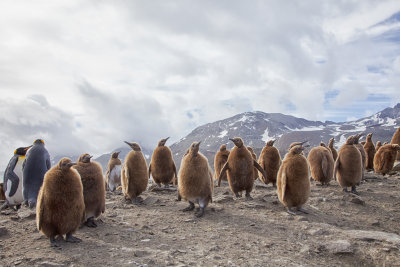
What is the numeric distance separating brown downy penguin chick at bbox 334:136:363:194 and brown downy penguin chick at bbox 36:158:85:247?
8621 millimetres

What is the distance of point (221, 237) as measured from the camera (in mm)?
6070

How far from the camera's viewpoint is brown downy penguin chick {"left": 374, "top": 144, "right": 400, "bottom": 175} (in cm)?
1530

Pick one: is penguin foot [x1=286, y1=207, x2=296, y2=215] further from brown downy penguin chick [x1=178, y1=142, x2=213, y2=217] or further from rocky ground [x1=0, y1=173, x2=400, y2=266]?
brown downy penguin chick [x1=178, y1=142, x2=213, y2=217]

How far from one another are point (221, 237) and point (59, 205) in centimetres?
304

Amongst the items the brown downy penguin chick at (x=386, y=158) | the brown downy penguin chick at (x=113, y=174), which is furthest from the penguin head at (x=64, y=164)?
the brown downy penguin chick at (x=386, y=158)

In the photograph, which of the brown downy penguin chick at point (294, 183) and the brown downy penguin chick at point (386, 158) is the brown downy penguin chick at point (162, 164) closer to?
the brown downy penguin chick at point (294, 183)

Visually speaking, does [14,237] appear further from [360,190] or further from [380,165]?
[380,165]

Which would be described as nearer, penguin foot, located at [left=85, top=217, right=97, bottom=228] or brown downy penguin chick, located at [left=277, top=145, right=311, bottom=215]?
penguin foot, located at [left=85, top=217, right=97, bottom=228]

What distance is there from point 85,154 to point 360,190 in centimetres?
945

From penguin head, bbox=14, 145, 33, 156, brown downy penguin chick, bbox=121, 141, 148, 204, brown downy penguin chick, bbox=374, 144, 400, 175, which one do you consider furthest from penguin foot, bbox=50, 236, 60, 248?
brown downy penguin chick, bbox=374, 144, 400, 175

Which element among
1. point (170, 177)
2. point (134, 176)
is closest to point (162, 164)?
point (170, 177)

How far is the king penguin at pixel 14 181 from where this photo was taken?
32.2 feet

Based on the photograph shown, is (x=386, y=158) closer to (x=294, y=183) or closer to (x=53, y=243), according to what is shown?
(x=294, y=183)

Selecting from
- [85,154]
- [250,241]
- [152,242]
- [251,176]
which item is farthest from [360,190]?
[85,154]
